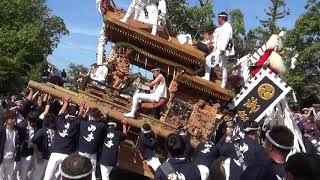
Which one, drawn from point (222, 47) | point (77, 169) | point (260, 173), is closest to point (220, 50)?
point (222, 47)

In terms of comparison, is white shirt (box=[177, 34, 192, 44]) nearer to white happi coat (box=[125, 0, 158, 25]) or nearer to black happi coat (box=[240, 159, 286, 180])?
white happi coat (box=[125, 0, 158, 25])

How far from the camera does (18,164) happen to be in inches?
346

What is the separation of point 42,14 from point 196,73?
35023 mm

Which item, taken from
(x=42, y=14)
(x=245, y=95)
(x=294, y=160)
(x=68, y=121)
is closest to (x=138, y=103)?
(x=68, y=121)

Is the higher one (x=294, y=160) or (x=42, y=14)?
(x=294, y=160)

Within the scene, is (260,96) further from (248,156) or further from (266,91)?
(248,156)

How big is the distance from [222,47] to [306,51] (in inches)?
628

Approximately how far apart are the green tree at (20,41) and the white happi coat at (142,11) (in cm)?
2404

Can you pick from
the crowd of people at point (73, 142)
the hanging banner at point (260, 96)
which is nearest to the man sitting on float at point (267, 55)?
the hanging banner at point (260, 96)

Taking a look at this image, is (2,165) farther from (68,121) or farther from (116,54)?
(116,54)

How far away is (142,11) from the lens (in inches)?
434

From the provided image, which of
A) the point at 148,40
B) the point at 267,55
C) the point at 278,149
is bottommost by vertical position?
the point at 267,55

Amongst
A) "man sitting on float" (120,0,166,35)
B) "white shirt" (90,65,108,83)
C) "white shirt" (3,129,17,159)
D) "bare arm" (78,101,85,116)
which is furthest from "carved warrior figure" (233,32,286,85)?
"white shirt" (3,129,17,159)

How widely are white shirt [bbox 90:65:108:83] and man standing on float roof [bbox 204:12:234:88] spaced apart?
91.7 inches
